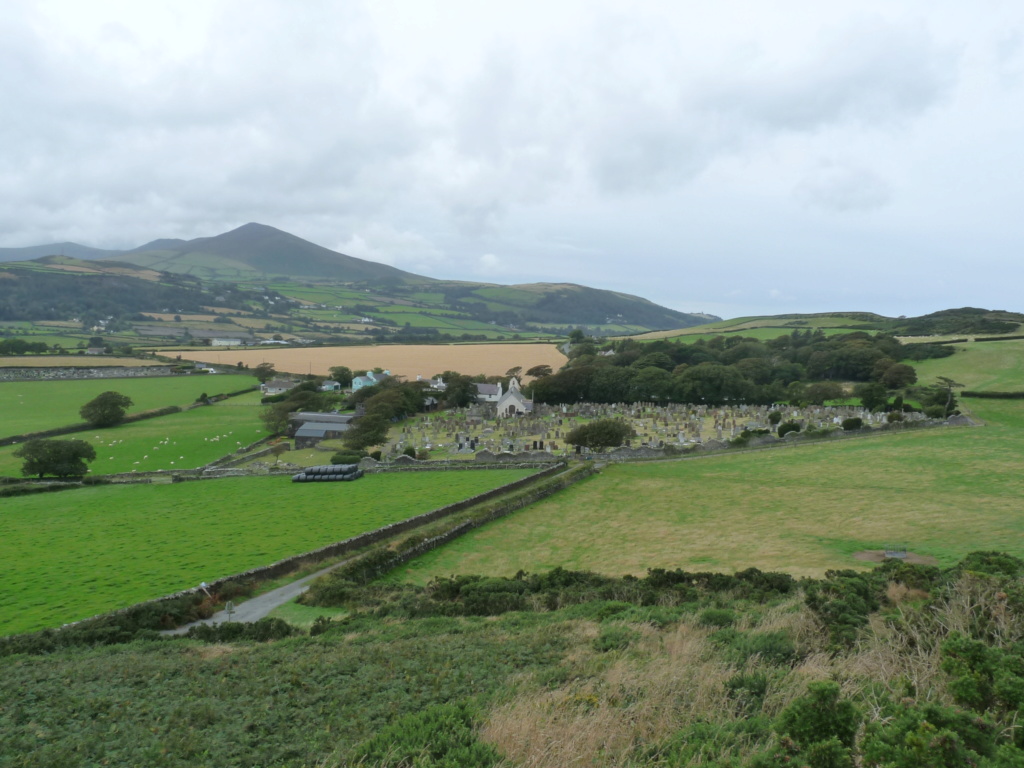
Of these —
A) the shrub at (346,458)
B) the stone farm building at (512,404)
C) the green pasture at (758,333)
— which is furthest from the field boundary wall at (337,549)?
the green pasture at (758,333)

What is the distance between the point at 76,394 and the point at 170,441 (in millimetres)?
30812

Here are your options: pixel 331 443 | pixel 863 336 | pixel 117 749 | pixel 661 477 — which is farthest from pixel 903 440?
pixel 863 336

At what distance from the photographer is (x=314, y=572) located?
19609 mm

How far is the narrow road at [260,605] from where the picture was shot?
15.4 metres

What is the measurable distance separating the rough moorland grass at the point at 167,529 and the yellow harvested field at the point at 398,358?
58.1 m

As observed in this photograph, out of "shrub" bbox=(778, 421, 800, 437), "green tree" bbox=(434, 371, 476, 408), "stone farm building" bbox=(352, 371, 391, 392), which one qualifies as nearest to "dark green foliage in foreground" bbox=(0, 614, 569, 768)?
"shrub" bbox=(778, 421, 800, 437)

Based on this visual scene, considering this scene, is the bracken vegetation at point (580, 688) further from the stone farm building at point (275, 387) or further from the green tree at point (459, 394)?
the stone farm building at point (275, 387)

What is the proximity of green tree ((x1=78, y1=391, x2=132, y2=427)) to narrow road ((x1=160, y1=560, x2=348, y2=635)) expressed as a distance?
46.1 m

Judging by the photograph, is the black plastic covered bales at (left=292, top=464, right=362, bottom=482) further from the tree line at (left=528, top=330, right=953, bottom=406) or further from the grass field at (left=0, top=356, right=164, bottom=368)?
the grass field at (left=0, top=356, right=164, bottom=368)

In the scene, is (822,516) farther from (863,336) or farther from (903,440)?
(863,336)

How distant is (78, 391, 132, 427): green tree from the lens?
53844mm

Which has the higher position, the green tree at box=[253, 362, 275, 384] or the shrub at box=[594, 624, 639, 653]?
the green tree at box=[253, 362, 275, 384]

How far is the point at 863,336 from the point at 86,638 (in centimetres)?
10179

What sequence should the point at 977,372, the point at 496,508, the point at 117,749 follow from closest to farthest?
the point at 117,749, the point at 496,508, the point at 977,372
